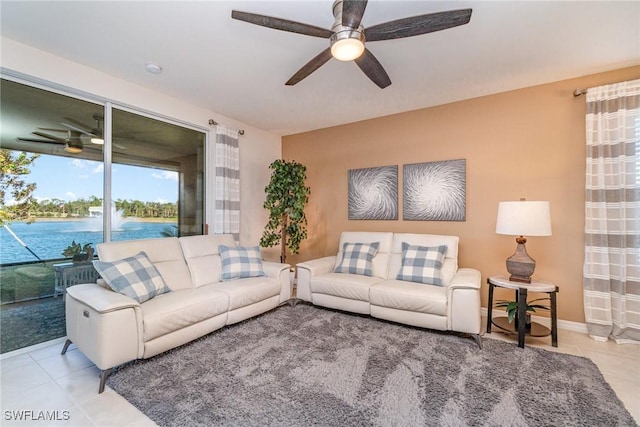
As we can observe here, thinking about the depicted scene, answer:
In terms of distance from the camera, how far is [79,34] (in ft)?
7.44

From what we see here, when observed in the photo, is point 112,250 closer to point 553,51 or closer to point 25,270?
point 25,270

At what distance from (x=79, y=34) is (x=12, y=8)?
0.36m

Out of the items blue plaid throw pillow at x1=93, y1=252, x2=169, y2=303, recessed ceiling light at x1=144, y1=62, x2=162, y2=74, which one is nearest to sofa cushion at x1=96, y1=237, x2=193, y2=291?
blue plaid throw pillow at x1=93, y1=252, x2=169, y2=303

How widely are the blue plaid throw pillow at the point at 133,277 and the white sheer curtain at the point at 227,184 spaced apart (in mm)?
1393

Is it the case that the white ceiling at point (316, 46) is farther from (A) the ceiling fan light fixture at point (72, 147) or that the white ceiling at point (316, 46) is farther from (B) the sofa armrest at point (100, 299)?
(B) the sofa armrest at point (100, 299)

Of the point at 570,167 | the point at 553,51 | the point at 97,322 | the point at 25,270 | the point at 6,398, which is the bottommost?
the point at 6,398

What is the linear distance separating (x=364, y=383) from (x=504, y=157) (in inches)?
112

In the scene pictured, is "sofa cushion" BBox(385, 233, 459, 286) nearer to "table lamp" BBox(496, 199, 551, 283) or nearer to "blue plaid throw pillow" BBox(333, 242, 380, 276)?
"blue plaid throw pillow" BBox(333, 242, 380, 276)

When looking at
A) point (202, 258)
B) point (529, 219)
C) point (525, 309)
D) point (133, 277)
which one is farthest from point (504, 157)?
point (133, 277)

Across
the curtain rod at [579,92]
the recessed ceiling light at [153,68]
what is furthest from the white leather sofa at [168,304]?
the curtain rod at [579,92]

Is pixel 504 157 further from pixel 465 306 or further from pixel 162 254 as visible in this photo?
pixel 162 254

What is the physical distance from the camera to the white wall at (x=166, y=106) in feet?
7.99

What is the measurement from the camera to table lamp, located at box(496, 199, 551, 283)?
8.27 ft

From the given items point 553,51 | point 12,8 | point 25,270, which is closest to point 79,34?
point 12,8
